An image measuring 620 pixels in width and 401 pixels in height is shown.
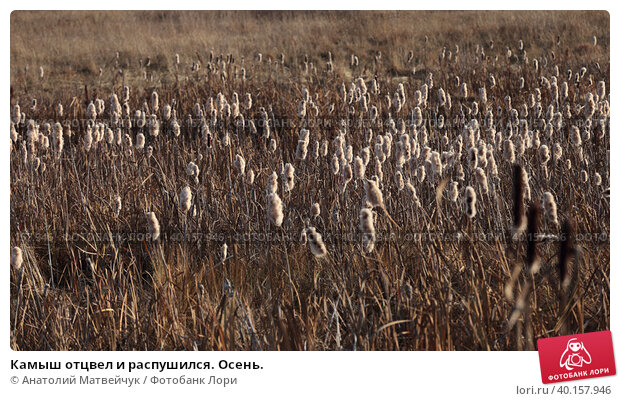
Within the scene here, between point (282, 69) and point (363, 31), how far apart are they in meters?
0.84

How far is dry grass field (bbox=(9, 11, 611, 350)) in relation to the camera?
1.88 m

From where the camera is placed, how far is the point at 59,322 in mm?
1982

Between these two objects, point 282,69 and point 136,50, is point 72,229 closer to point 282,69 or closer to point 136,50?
point 136,50

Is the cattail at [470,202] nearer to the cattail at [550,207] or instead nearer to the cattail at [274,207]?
the cattail at [550,207]
